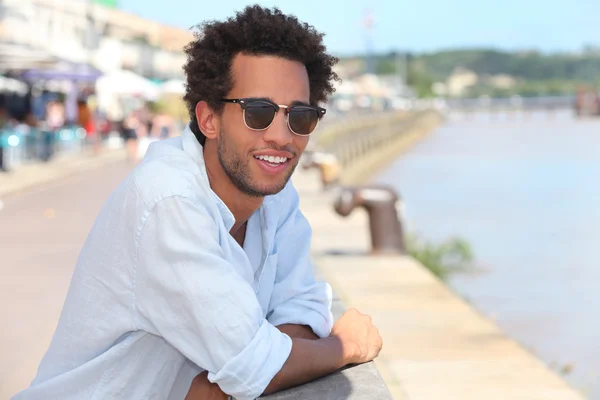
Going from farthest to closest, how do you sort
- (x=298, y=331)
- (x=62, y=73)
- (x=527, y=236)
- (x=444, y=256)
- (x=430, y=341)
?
(x=62, y=73)
(x=527, y=236)
(x=444, y=256)
(x=430, y=341)
(x=298, y=331)

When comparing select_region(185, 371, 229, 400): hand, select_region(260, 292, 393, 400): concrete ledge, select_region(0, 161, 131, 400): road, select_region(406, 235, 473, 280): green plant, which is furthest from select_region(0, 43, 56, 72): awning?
select_region(185, 371, 229, 400): hand

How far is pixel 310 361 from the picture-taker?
2568mm

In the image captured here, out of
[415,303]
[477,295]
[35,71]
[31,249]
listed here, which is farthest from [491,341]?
[35,71]

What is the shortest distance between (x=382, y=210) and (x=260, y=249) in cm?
733

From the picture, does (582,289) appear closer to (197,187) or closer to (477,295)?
(477,295)

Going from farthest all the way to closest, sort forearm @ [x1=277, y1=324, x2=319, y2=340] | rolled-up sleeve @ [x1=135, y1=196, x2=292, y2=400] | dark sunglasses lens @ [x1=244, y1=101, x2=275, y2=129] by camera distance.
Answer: forearm @ [x1=277, y1=324, x2=319, y2=340] < dark sunglasses lens @ [x1=244, y1=101, x2=275, y2=129] < rolled-up sleeve @ [x1=135, y1=196, x2=292, y2=400]

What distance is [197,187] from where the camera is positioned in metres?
2.39

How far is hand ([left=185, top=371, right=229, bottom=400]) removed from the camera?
2398 mm

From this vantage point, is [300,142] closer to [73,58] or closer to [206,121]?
[206,121]

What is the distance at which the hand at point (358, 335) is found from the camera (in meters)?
2.78

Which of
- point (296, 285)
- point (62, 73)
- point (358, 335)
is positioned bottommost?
point (62, 73)

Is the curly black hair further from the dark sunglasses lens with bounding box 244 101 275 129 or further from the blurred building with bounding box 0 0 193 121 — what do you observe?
the blurred building with bounding box 0 0 193 121

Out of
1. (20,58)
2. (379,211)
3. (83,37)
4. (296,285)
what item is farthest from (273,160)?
(83,37)

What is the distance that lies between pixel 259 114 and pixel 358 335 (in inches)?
26.5
